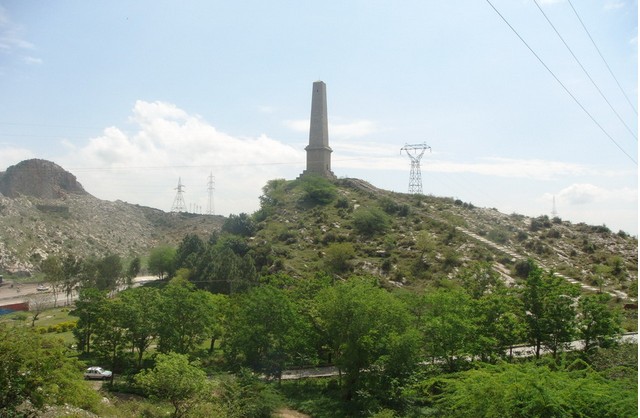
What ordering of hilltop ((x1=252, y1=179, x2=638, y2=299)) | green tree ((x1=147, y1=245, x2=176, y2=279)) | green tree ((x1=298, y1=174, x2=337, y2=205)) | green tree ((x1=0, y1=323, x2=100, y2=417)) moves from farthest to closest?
green tree ((x1=298, y1=174, x2=337, y2=205))
green tree ((x1=147, y1=245, x2=176, y2=279))
hilltop ((x1=252, y1=179, x2=638, y2=299))
green tree ((x1=0, y1=323, x2=100, y2=417))

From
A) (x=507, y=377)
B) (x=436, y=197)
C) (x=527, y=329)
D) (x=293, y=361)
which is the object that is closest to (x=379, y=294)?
(x=293, y=361)

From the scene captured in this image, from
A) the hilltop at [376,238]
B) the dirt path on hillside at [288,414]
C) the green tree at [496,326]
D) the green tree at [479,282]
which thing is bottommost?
the dirt path on hillside at [288,414]

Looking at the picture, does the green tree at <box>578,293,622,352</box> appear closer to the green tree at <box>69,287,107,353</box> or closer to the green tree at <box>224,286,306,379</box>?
the green tree at <box>224,286,306,379</box>

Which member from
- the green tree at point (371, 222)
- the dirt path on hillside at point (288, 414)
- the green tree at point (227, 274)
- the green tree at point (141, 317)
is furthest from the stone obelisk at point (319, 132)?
the dirt path on hillside at point (288, 414)

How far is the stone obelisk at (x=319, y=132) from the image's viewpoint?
60719mm

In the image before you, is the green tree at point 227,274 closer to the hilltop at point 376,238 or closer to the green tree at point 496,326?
the hilltop at point 376,238

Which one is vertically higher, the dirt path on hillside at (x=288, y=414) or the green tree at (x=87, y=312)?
the green tree at (x=87, y=312)

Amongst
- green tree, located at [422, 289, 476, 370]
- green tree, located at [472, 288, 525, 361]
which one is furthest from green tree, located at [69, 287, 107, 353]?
green tree, located at [472, 288, 525, 361]

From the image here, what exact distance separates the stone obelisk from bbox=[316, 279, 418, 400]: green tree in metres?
38.8

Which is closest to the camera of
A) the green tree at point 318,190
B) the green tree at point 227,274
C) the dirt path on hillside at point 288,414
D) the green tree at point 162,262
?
the dirt path on hillside at point 288,414

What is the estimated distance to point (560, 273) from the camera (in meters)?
44.7

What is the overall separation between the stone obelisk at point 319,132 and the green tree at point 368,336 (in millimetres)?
38756

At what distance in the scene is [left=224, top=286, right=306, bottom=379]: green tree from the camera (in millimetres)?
25297

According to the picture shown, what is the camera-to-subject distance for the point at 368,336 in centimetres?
2302
